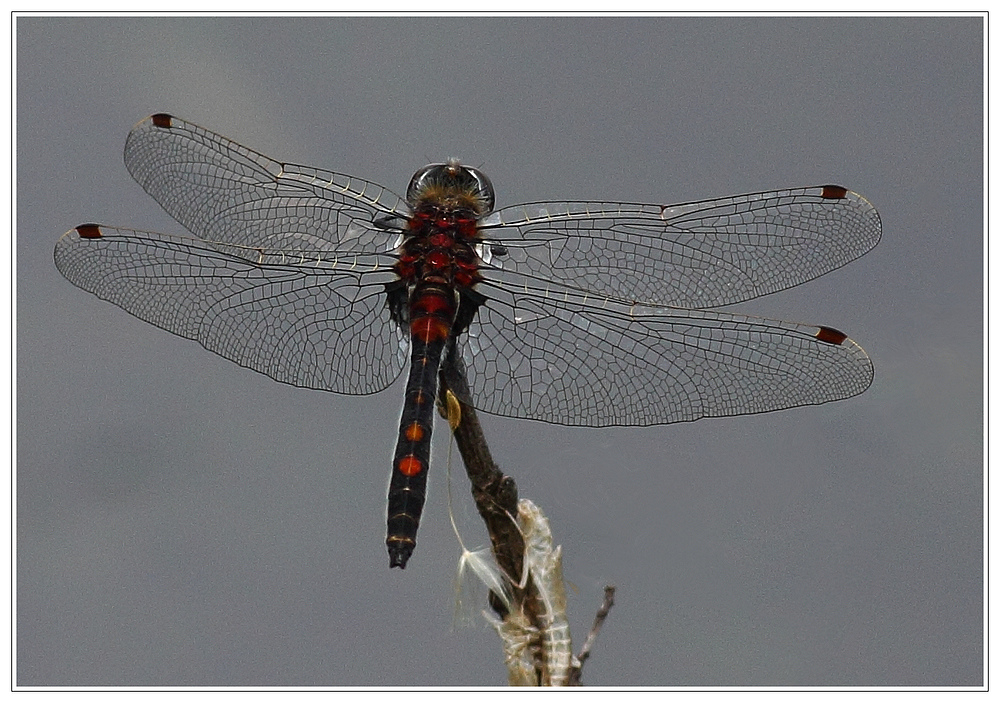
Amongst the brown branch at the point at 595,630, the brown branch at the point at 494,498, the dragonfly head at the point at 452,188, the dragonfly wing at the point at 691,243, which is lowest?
the brown branch at the point at 595,630

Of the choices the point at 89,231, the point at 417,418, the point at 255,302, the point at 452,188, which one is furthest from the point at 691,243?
the point at 89,231

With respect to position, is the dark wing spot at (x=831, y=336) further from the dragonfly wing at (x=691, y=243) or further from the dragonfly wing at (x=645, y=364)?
the dragonfly wing at (x=691, y=243)

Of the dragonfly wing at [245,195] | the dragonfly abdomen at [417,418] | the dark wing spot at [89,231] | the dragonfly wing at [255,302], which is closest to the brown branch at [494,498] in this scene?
the dragonfly abdomen at [417,418]

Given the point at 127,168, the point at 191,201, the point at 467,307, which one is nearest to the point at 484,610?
the point at 467,307

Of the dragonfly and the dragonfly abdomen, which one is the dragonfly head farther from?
the dragonfly abdomen

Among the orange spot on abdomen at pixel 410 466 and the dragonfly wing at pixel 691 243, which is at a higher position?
the dragonfly wing at pixel 691 243

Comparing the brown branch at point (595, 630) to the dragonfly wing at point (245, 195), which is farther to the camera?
the dragonfly wing at point (245, 195)
